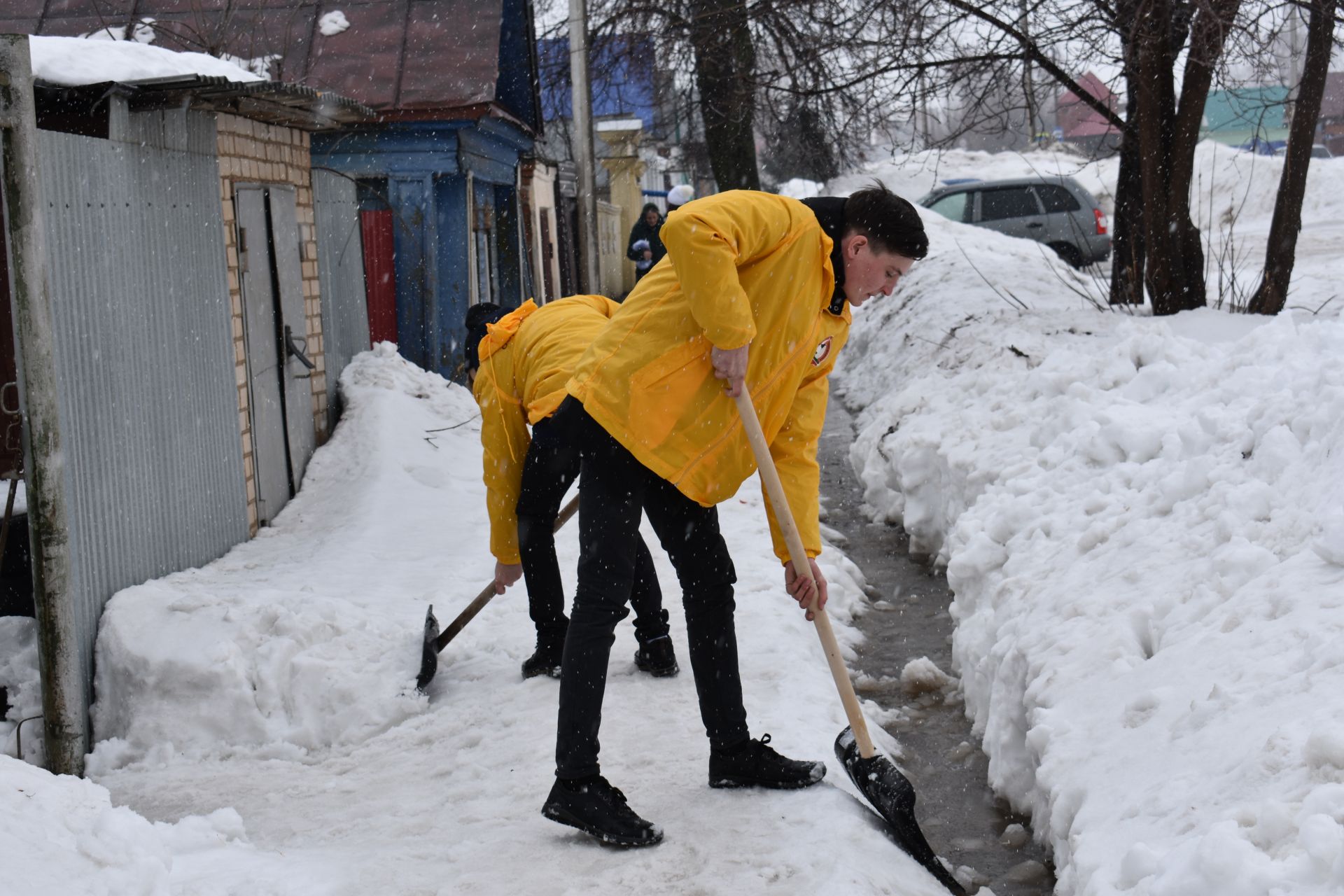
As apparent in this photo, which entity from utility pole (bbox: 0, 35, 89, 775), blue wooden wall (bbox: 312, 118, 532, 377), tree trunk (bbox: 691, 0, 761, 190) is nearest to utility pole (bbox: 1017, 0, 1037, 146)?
tree trunk (bbox: 691, 0, 761, 190)

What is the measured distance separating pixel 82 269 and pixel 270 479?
210cm

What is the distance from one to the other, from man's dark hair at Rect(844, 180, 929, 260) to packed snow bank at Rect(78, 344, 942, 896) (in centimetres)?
146

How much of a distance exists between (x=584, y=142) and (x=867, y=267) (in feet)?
45.2

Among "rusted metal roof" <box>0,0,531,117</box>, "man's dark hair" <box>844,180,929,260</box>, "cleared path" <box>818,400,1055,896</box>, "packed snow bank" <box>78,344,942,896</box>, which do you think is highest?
"rusted metal roof" <box>0,0,531,117</box>

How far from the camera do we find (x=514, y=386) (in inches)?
169

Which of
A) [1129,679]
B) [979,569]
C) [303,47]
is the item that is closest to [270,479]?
[979,569]

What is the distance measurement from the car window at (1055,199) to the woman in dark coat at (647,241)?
6160 millimetres

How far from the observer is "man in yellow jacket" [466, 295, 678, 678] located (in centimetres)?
419

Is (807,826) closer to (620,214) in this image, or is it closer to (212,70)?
(212,70)

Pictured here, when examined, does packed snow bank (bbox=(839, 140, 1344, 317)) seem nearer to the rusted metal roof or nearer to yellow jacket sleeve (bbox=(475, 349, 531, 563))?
the rusted metal roof

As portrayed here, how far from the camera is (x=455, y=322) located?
39.1 ft

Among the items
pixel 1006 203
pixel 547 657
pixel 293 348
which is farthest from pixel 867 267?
pixel 1006 203

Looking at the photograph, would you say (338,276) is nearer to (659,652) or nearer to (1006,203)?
(659,652)

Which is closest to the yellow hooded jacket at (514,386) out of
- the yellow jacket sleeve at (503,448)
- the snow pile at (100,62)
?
the yellow jacket sleeve at (503,448)
